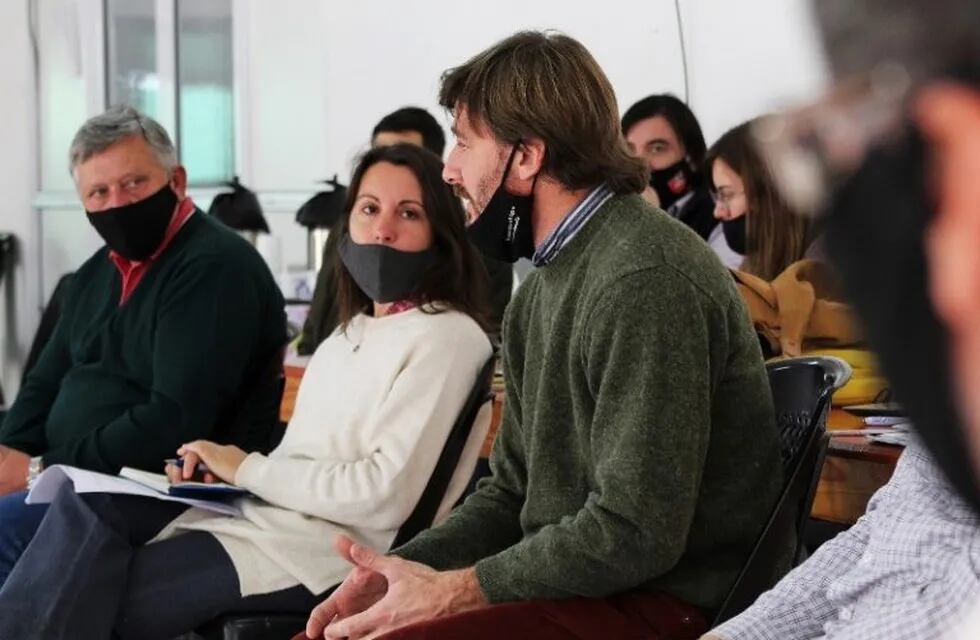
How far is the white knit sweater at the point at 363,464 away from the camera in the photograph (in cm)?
225

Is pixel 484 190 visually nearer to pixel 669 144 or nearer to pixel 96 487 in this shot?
pixel 96 487

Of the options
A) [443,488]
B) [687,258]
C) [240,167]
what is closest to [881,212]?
[687,258]

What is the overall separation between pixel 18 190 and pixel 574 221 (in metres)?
5.97

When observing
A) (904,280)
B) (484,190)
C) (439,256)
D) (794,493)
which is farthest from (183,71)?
(904,280)

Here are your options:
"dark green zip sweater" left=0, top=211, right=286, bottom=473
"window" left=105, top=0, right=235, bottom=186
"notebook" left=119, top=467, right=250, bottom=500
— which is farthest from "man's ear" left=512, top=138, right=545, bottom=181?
"window" left=105, top=0, right=235, bottom=186

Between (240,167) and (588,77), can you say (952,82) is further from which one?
(240,167)

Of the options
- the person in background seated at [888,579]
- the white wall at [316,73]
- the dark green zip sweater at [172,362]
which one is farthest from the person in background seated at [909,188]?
the dark green zip sweater at [172,362]

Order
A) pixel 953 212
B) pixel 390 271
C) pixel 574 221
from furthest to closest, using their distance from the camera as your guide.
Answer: pixel 390 271 → pixel 574 221 → pixel 953 212

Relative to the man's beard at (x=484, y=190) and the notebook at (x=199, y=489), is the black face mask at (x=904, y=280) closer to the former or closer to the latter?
the man's beard at (x=484, y=190)

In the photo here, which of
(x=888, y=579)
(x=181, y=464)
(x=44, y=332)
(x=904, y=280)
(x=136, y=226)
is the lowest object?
(x=44, y=332)

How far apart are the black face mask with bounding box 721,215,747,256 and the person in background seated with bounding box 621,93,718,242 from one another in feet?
1.88

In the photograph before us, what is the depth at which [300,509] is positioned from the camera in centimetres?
229

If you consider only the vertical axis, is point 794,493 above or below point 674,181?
below

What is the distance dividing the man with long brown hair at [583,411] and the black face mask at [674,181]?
6.91ft
